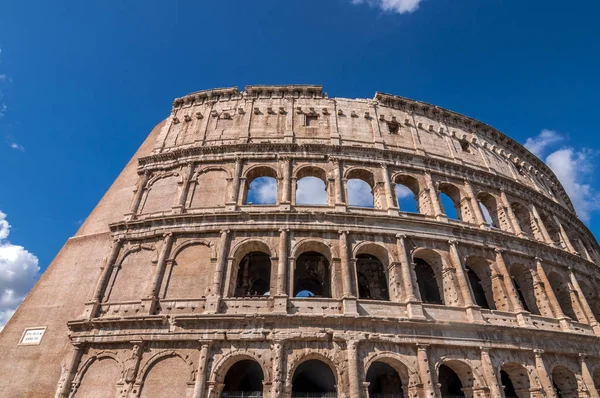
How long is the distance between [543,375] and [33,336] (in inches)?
761

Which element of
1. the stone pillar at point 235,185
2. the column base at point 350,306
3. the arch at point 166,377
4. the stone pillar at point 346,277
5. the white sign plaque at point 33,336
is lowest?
the arch at point 166,377

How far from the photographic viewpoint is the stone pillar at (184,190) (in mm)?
15086

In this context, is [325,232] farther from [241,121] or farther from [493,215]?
[493,215]

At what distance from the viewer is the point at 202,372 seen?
1105 cm

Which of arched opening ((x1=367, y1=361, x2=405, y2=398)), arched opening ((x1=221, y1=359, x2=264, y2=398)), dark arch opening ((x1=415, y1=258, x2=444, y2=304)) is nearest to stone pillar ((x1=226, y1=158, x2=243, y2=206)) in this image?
arched opening ((x1=221, y1=359, x2=264, y2=398))

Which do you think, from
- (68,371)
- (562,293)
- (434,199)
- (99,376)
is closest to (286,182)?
(434,199)

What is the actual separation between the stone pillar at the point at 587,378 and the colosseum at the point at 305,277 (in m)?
0.07

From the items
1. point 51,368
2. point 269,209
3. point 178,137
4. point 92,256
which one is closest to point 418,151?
point 269,209

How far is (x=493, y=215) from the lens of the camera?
18.0m

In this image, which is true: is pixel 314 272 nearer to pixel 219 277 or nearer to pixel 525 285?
pixel 219 277

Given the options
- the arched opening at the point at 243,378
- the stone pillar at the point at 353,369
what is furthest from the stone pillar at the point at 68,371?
the stone pillar at the point at 353,369

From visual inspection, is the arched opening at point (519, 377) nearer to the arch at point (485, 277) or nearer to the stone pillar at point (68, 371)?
the arch at point (485, 277)

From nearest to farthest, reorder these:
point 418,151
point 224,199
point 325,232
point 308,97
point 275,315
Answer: point 275,315, point 325,232, point 224,199, point 418,151, point 308,97

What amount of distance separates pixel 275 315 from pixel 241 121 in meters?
10.7
